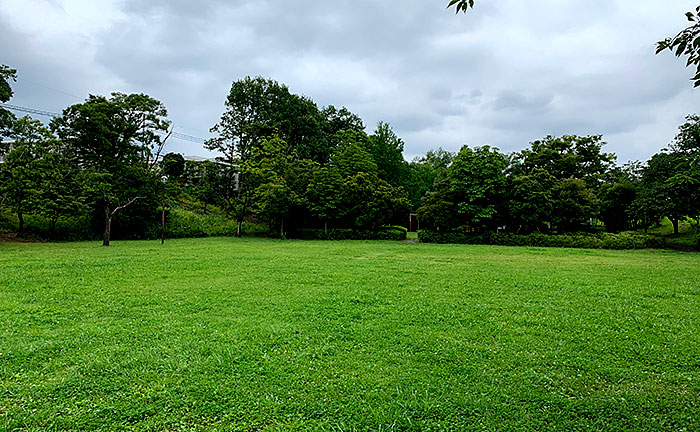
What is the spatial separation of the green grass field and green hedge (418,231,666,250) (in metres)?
12.9

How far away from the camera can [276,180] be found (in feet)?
75.5

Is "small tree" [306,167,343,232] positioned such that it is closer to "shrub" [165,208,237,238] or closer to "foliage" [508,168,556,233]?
"shrub" [165,208,237,238]

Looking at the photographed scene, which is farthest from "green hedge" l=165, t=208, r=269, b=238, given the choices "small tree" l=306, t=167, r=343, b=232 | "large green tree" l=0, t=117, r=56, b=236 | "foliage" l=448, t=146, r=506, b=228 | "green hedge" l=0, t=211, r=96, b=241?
→ "foliage" l=448, t=146, r=506, b=228

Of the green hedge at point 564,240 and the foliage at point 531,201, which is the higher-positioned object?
the foliage at point 531,201

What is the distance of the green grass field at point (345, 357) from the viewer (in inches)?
103

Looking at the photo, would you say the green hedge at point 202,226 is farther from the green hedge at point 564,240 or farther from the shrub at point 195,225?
the green hedge at point 564,240

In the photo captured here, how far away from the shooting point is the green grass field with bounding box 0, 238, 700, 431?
2605 millimetres

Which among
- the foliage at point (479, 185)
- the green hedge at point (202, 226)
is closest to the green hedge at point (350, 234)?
the green hedge at point (202, 226)

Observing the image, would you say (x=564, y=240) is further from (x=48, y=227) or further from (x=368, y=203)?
(x=48, y=227)

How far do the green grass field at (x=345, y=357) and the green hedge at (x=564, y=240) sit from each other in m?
12.9

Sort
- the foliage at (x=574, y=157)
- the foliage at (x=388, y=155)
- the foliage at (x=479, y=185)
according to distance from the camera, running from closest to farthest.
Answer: the foliage at (x=479, y=185)
the foliage at (x=574, y=157)
the foliage at (x=388, y=155)

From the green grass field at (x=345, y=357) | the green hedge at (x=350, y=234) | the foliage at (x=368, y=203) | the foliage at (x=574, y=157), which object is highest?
the foliage at (x=574, y=157)

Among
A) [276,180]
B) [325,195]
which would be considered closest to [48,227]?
[276,180]

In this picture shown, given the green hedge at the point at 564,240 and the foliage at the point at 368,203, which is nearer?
the green hedge at the point at 564,240
